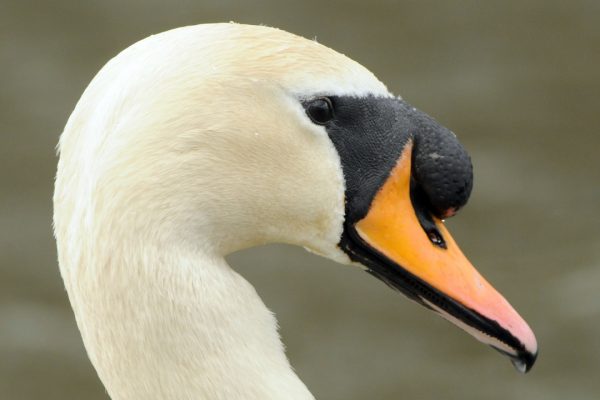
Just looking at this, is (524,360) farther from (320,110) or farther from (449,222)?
(449,222)

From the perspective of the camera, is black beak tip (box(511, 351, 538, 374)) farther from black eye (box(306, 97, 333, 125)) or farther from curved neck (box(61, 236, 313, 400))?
black eye (box(306, 97, 333, 125))

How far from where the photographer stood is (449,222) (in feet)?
14.5

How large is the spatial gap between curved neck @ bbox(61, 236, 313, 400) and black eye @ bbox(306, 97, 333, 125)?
25 centimetres

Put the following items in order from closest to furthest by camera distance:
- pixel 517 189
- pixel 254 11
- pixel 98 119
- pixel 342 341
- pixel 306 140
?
pixel 98 119
pixel 306 140
pixel 342 341
pixel 517 189
pixel 254 11

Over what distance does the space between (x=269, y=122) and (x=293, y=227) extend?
7.0 inches

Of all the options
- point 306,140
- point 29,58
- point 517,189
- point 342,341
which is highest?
point 306,140

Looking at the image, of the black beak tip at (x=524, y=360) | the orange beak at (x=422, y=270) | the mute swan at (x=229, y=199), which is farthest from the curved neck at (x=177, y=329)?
the black beak tip at (x=524, y=360)

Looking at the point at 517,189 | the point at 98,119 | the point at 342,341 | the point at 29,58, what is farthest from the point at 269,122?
the point at 29,58

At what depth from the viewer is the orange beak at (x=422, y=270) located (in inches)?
81.0

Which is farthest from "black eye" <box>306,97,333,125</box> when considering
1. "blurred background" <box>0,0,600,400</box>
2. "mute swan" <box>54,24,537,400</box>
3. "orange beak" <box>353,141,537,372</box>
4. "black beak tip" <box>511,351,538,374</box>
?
"blurred background" <box>0,0,600,400</box>

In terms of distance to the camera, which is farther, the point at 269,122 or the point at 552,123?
the point at 552,123

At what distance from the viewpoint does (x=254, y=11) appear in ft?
16.2

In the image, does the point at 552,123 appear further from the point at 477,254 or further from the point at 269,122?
the point at 269,122

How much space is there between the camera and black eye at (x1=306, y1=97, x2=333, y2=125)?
1953 millimetres
